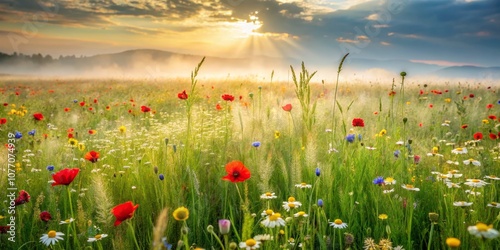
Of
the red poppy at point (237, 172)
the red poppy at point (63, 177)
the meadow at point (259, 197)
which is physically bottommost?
the meadow at point (259, 197)

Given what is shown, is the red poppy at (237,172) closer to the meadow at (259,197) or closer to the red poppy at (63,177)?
the meadow at (259,197)

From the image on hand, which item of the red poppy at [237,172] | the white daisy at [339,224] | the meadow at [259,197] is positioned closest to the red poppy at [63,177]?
the meadow at [259,197]

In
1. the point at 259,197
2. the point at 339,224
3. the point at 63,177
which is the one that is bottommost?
the point at 259,197

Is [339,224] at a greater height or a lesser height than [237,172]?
lesser

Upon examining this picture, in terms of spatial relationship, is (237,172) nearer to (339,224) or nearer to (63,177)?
(339,224)

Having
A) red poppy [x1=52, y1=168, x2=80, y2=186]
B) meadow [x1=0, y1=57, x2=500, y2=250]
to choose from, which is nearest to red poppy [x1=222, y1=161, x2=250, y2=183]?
meadow [x1=0, y1=57, x2=500, y2=250]

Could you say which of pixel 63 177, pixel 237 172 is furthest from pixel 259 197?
pixel 63 177

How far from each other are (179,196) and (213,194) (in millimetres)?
631

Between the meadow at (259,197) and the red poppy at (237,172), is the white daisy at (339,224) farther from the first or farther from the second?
the red poppy at (237,172)

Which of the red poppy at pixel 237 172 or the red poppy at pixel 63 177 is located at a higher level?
the red poppy at pixel 237 172

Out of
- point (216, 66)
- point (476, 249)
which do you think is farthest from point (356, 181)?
point (216, 66)

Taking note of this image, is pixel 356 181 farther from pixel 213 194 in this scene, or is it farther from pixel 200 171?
pixel 200 171

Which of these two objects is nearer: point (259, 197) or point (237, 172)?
point (237, 172)

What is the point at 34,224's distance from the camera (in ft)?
8.32
